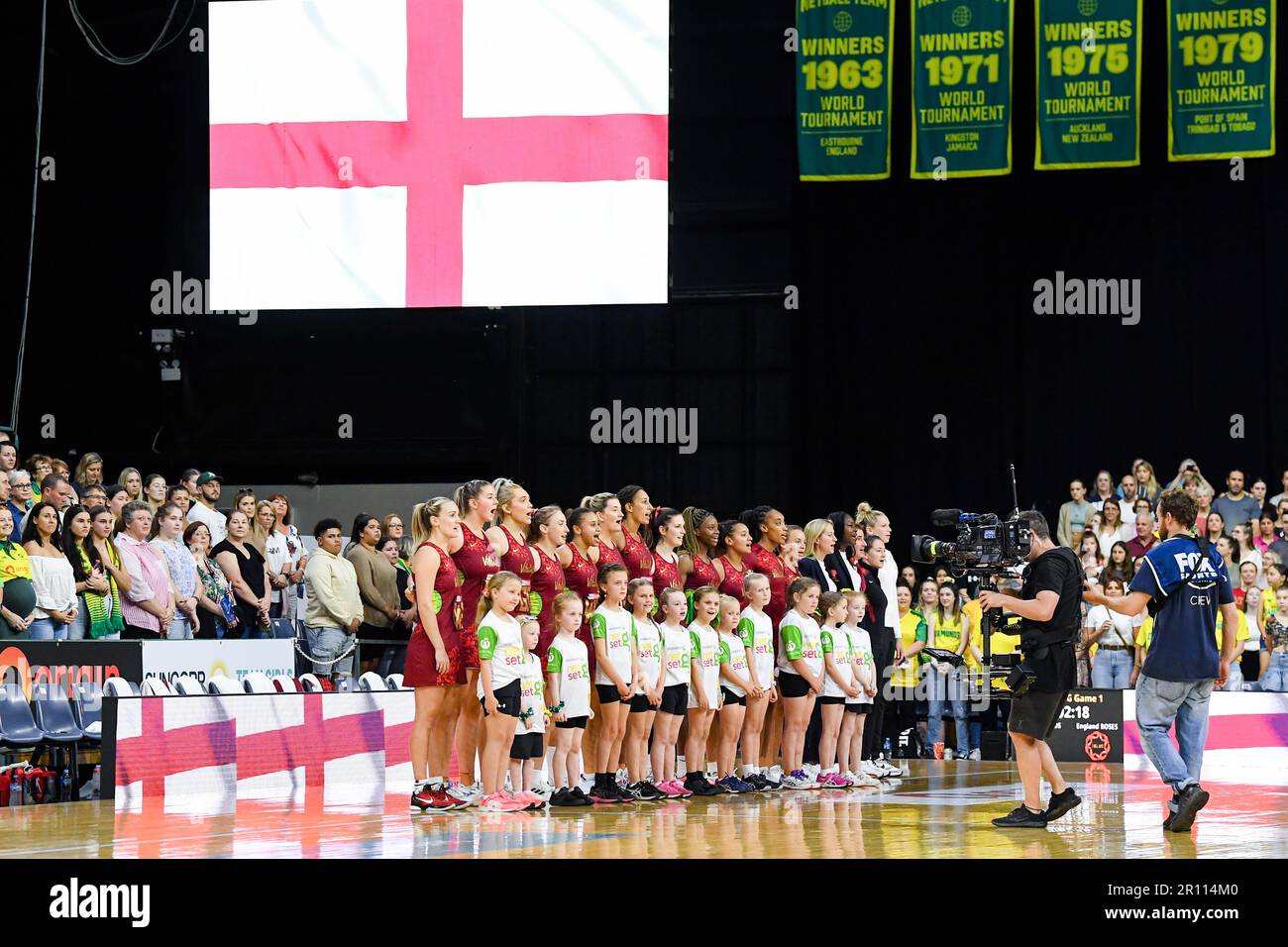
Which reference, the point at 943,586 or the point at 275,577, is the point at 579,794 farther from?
the point at 943,586

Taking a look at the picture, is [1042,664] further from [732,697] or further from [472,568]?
[472,568]

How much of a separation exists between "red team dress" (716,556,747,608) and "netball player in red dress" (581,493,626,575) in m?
0.94

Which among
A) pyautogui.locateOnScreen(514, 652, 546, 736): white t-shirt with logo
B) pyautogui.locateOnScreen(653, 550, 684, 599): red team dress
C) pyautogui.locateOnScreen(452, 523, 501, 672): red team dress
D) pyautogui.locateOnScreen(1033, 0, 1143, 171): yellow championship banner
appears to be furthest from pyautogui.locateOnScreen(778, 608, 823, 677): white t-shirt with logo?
pyautogui.locateOnScreen(1033, 0, 1143, 171): yellow championship banner

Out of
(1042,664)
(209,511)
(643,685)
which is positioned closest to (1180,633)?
(1042,664)

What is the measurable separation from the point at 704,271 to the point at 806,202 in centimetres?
149

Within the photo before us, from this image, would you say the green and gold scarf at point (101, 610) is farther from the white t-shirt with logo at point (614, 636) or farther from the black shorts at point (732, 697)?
the black shorts at point (732, 697)

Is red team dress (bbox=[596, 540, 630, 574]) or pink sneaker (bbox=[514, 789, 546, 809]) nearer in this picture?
pink sneaker (bbox=[514, 789, 546, 809])

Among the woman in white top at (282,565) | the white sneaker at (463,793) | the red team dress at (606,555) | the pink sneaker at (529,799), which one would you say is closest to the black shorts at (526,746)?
the pink sneaker at (529,799)

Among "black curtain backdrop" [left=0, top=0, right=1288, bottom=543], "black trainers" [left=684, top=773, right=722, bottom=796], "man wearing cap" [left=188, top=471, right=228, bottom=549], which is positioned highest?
"black curtain backdrop" [left=0, top=0, right=1288, bottom=543]

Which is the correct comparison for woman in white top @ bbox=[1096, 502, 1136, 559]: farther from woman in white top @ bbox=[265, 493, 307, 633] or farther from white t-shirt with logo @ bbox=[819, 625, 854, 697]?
woman in white top @ bbox=[265, 493, 307, 633]

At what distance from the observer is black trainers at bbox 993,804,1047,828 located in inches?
345

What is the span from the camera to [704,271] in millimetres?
21156

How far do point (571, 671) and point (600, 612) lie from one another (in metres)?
0.44
